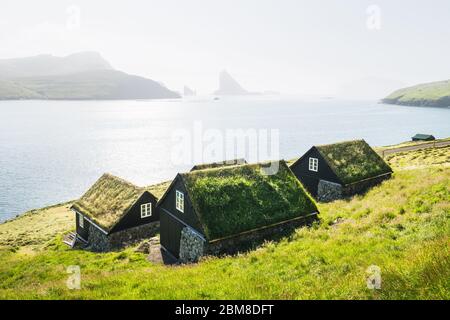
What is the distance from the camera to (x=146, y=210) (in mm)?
34531

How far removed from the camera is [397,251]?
527 inches

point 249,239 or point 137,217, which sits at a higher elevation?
point 249,239

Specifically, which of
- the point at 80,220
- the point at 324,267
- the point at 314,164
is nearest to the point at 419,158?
the point at 314,164

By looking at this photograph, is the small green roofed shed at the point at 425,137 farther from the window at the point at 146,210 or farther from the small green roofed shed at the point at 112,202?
the window at the point at 146,210

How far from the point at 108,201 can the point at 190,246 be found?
15646 millimetres

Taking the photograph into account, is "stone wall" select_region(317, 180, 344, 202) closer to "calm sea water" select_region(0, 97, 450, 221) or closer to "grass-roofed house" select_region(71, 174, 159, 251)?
"grass-roofed house" select_region(71, 174, 159, 251)

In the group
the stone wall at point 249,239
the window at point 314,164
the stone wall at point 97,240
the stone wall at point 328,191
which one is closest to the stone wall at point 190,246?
the stone wall at point 249,239

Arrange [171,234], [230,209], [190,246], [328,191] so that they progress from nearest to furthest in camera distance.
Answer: [230,209]
[190,246]
[171,234]
[328,191]

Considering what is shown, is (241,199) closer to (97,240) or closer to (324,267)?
(324,267)

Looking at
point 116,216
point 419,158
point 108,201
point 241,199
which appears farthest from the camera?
point 419,158
